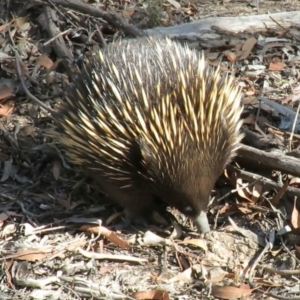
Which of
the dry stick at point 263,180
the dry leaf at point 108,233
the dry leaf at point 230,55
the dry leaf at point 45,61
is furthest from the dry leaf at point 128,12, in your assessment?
the dry leaf at point 108,233

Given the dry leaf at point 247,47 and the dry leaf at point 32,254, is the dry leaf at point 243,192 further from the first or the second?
the dry leaf at point 247,47

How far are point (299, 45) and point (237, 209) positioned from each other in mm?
2008

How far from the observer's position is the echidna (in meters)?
3.68

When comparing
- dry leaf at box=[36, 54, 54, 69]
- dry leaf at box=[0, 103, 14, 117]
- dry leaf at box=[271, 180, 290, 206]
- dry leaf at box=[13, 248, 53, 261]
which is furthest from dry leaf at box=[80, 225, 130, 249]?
dry leaf at box=[36, 54, 54, 69]

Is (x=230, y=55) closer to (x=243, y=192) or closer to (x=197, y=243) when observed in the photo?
(x=243, y=192)

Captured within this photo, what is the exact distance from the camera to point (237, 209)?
14.1 feet

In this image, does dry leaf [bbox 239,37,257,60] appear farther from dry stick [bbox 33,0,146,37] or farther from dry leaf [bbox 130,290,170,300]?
dry leaf [bbox 130,290,170,300]

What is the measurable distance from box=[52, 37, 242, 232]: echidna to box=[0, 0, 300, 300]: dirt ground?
243mm

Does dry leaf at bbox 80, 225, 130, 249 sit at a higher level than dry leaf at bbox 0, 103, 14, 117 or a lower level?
lower

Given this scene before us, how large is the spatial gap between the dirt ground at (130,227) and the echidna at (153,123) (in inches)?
9.6

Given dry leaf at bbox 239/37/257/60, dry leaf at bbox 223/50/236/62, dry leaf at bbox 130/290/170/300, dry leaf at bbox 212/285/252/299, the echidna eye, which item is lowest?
dry leaf at bbox 212/285/252/299

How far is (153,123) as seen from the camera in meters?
3.71

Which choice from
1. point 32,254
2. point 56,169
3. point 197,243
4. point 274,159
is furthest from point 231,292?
point 56,169

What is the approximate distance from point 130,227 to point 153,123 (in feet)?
2.63
